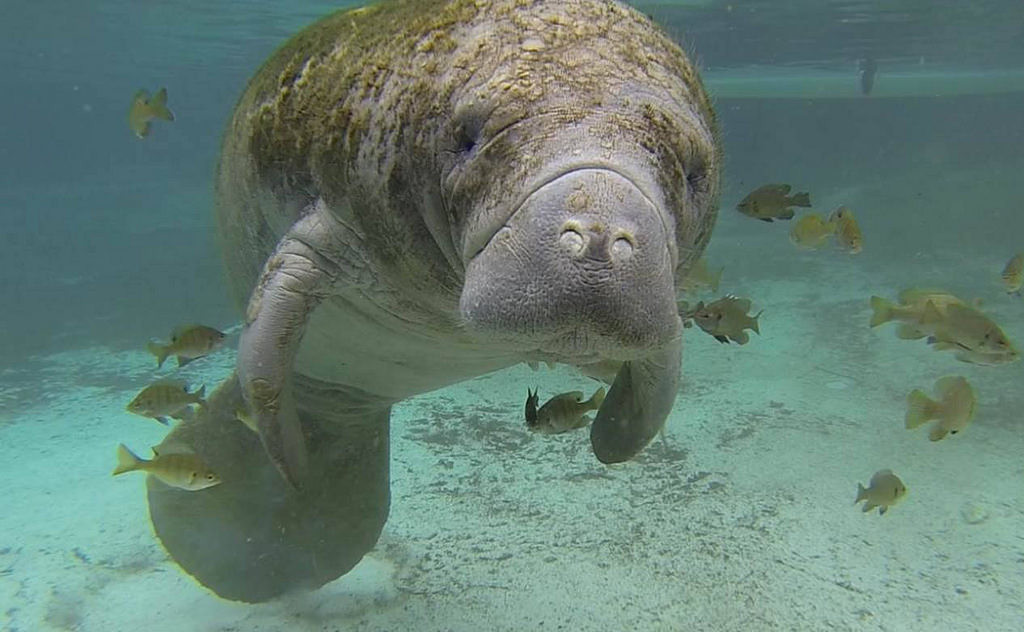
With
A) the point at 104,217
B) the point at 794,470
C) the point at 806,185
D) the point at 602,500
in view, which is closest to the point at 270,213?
the point at 602,500

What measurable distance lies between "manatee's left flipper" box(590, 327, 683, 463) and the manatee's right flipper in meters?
1.36

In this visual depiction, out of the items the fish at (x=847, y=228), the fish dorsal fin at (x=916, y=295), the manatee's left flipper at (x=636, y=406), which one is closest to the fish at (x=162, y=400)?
the manatee's left flipper at (x=636, y=406)

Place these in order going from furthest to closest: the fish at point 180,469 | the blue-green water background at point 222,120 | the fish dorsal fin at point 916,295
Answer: the blue-green water background at point 222,120 → the fish dorsal fin at point 916,295 → the fish at point 180,469

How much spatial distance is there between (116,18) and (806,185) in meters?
25.9

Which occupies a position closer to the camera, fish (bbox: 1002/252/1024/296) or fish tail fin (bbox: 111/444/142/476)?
fish tail fin (bbox: 111/444/142/476)

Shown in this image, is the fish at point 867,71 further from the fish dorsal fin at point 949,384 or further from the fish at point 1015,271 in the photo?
the fish dorsal fin at point 949,384

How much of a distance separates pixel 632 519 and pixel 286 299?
346cm

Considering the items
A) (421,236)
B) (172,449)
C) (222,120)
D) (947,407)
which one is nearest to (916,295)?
(947,407)

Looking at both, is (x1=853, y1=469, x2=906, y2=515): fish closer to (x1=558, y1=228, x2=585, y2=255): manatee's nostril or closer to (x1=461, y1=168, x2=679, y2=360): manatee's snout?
(x1=461, y1=168, x2=679, y2=360): manatee's snout

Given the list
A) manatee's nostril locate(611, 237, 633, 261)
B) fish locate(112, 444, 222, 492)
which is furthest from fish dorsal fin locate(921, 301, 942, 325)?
fish locate(112, 444, 222, 492)

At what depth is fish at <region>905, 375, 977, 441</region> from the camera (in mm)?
4039

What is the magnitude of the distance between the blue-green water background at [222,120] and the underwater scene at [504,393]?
938 mm

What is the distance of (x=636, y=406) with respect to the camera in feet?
11.1

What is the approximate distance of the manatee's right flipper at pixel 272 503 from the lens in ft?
13.8
